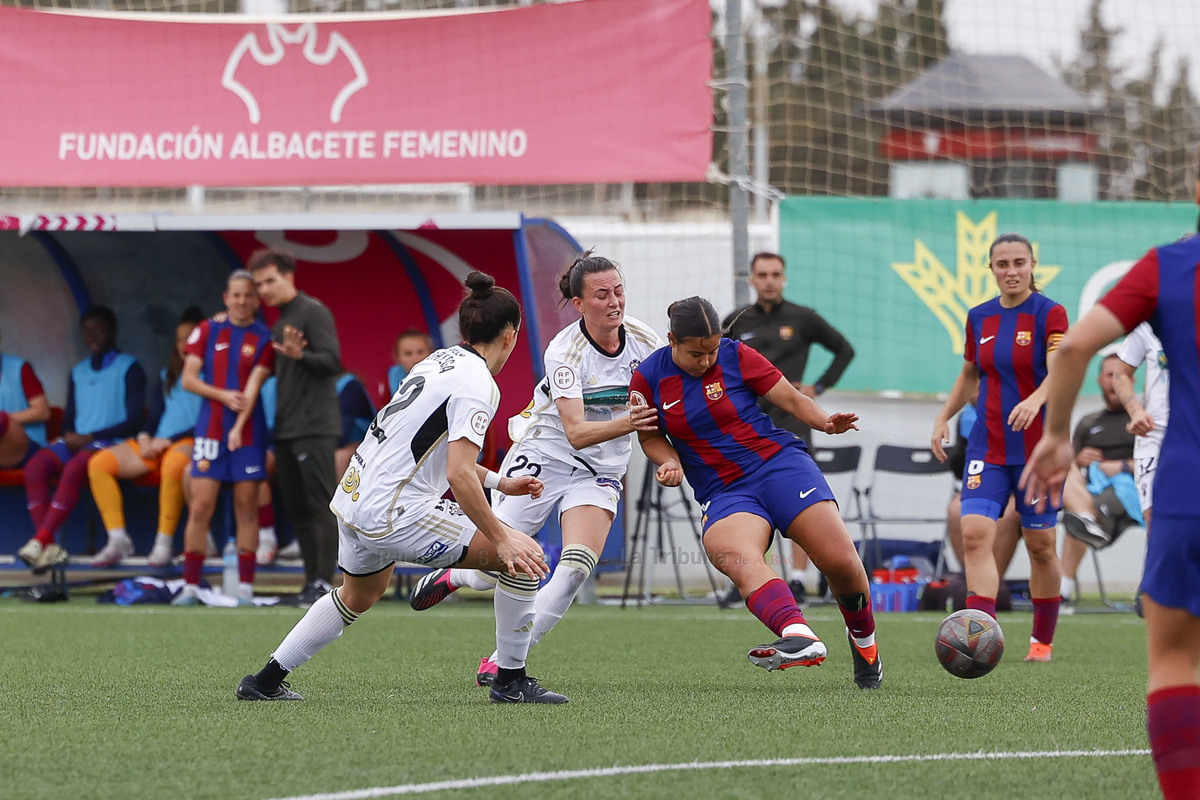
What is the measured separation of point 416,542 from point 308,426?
16.8ft

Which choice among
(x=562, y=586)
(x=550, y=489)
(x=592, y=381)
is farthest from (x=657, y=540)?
(x=562, y=586)

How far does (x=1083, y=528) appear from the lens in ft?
33.6

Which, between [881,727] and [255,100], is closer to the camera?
[881,727]

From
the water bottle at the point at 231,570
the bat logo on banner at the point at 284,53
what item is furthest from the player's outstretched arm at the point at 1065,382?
the bat logo on banner at the point at 284,53

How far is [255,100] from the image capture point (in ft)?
35.4

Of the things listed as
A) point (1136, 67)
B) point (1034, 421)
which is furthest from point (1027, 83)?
point (1034, 421)

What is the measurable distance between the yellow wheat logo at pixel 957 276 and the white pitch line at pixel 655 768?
7.80m

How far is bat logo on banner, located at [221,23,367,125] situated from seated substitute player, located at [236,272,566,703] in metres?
5.98

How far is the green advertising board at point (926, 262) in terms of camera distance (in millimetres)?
11648

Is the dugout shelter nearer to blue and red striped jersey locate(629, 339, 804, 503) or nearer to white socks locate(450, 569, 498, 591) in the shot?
white socks locate(450, 569, 498, 591)

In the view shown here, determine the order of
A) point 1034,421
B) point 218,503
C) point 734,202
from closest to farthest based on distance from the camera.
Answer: point 1034,421
point 734,202
point 218,503

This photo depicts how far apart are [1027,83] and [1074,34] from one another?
25641mm

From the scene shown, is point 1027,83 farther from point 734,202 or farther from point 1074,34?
point 734,202

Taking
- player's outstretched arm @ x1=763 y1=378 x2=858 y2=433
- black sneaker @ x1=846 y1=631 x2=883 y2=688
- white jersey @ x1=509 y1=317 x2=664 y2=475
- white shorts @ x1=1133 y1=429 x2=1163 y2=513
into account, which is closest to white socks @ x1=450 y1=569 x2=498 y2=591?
white jersey @ x1=509 y1=317 x2=664 y2=475
